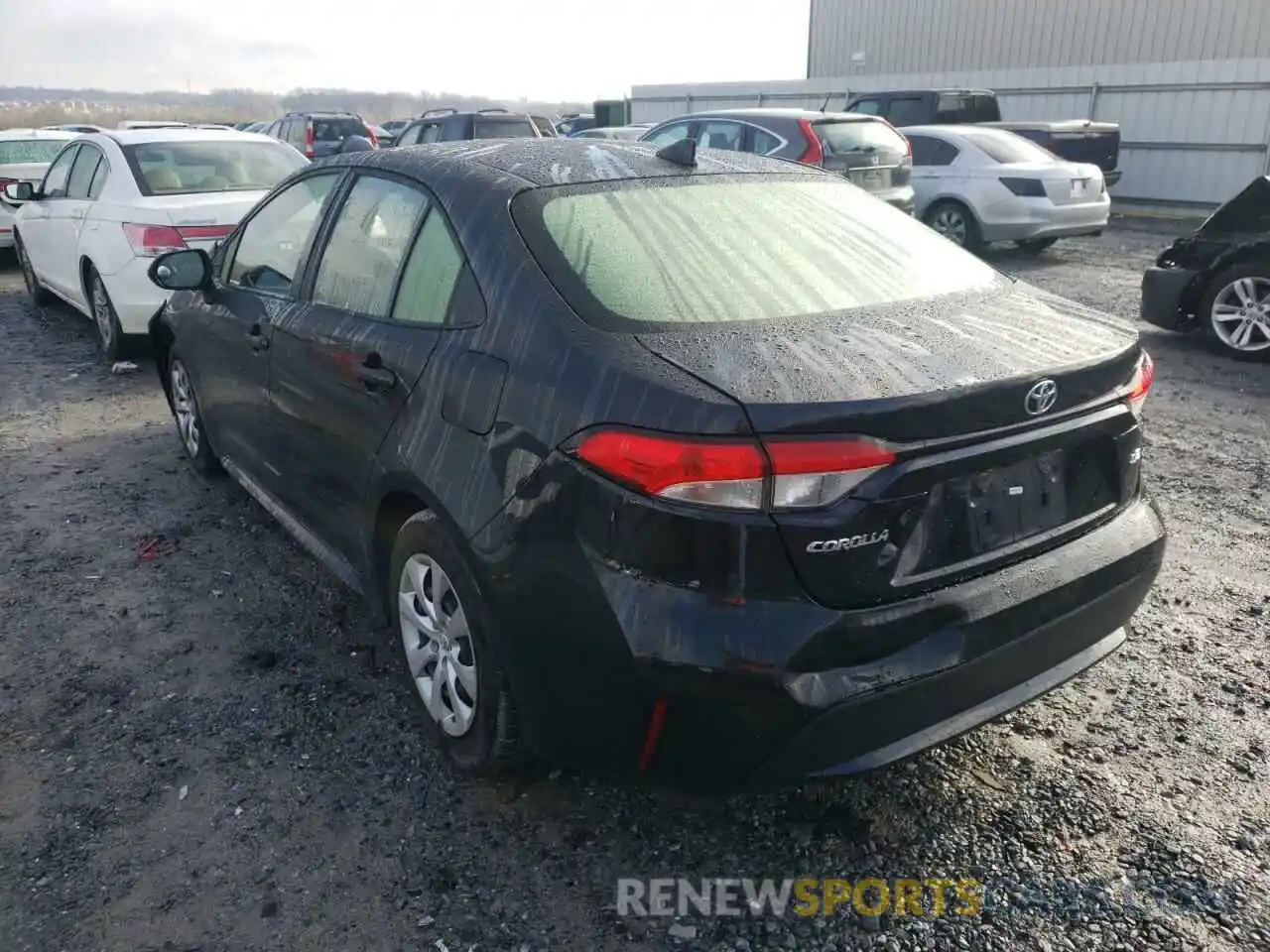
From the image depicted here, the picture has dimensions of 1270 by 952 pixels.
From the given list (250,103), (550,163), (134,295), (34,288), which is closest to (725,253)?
(550,163)

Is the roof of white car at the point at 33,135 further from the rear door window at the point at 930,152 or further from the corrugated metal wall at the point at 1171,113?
the corrugated metal wall at the point at 1171,113

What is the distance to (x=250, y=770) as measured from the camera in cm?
299

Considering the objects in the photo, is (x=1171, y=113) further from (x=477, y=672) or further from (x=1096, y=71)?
(x=477, y=672)

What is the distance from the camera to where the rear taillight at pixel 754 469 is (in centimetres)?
211

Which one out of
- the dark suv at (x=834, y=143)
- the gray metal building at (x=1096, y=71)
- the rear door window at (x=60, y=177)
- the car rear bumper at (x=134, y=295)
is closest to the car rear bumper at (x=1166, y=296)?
the dark suv at (x=834, y=143)

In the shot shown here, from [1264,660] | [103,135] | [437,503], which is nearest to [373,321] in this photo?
[437,503]

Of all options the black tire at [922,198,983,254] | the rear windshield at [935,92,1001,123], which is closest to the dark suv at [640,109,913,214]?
the black tire at [922,198,983,254]

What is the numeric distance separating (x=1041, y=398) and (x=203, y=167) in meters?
6.82

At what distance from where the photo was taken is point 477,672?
2.69 meters

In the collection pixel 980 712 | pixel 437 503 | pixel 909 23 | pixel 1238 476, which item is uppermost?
pixel 909 23

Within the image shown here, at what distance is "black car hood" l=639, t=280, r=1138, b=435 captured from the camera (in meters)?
2.19

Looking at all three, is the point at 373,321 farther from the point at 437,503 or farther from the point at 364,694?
the point at 364,694

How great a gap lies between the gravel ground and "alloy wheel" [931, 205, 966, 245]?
8587 millimetres

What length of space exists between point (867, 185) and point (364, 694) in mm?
8977
